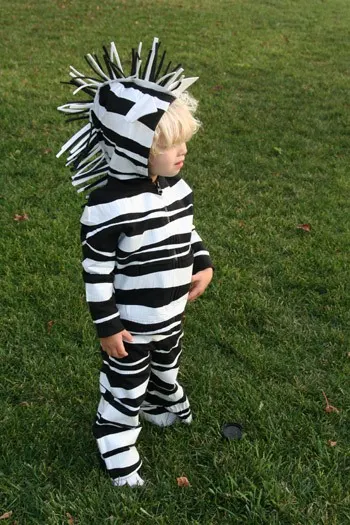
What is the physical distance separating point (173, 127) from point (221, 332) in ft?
5.96

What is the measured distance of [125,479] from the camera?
2471mm

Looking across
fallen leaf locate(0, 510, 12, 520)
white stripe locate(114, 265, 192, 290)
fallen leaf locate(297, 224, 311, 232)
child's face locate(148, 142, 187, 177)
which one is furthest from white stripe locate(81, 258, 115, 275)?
fallen leaf locate(297, 224, 311, 232)

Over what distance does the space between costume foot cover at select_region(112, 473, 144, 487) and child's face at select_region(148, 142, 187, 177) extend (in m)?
1.35

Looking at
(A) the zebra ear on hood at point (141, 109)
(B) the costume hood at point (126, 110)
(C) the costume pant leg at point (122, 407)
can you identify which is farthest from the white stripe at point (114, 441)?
(A) the zebra ear on hood at point (141, 109)

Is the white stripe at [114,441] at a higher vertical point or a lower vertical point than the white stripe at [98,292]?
lower

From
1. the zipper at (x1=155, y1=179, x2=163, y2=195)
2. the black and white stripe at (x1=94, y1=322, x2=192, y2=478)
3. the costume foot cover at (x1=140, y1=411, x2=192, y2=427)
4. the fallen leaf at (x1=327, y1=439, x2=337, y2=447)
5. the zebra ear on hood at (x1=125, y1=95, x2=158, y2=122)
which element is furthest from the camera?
the costume foot cover at (x1=140, y1=411, x2=192, y2=427)

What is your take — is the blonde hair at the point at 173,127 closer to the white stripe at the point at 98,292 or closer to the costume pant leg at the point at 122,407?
the white stripe at the point at 98,292

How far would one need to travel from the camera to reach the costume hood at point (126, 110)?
6.26ft

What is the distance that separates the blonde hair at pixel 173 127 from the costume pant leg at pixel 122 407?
799mm

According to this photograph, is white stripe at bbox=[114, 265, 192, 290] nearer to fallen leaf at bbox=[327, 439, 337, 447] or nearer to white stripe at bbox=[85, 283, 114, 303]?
white stripe at bbox=[85, 283, 114, 303]

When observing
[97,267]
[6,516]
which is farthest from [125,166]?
[6,516]

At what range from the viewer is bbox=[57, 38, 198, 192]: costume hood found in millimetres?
1908

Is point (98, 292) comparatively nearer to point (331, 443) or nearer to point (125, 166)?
point (125, 166)

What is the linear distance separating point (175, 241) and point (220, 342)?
1.43m
